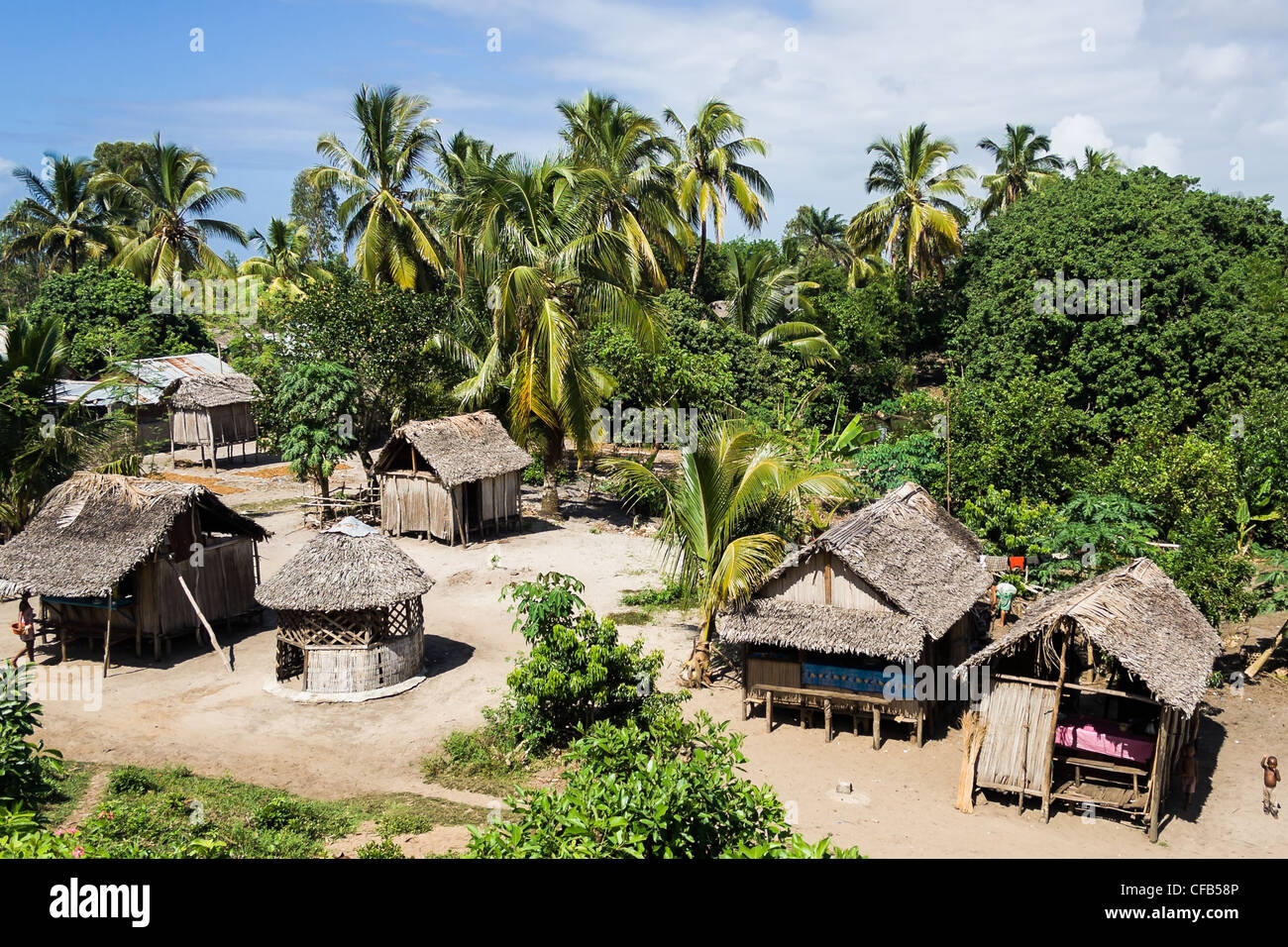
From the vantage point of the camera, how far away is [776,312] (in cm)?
4225

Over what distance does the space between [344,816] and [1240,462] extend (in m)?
20.8

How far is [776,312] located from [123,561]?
29193 mm

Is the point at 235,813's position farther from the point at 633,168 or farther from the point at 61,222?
the point at 61,222

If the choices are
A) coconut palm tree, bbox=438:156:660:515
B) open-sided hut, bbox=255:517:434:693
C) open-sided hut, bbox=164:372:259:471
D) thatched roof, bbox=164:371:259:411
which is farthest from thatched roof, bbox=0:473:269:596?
open-sided hut, bbox=164:372:259:471

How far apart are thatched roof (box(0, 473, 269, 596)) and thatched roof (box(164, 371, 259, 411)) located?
1717 centimetres

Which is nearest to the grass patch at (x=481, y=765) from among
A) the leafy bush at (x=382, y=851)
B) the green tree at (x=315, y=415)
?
the leafy bush at (x=382, y=851)

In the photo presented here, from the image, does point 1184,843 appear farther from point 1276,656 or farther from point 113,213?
point 113,213

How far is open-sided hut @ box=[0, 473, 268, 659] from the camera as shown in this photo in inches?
746

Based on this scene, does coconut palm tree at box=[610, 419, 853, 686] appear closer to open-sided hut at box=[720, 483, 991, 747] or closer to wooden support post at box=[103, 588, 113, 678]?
open-sided hut at box=[720, 483, 991, 747]

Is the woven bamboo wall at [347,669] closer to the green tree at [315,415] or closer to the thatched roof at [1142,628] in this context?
the thatched roof at [1142,628]

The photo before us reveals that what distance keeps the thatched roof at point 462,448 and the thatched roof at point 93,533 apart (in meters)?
7.19

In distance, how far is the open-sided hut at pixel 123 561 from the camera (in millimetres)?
18938

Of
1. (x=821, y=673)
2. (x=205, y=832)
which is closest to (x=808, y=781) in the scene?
(x=821, y=673)

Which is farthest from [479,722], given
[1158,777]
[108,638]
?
[1158,777]
